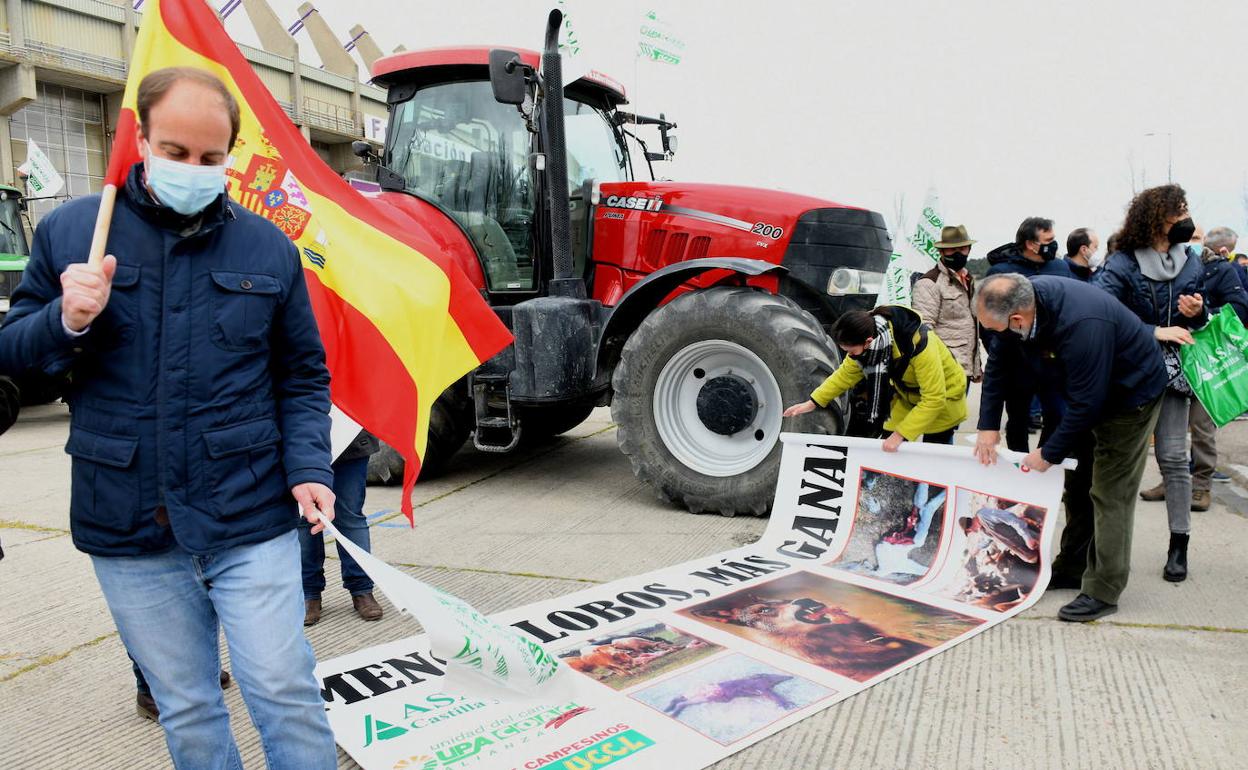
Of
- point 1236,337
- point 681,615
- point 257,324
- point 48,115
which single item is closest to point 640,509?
point 681,615

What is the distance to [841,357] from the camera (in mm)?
5355

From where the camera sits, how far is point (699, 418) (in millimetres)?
5305

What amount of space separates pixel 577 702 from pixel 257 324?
1.59 metres

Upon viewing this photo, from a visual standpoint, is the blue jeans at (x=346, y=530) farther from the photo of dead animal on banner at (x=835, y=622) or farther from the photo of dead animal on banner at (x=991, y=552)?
the photo of dead animal on banner at (x=991, y=552)

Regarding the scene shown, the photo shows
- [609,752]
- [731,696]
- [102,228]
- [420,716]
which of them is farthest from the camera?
[731,696]

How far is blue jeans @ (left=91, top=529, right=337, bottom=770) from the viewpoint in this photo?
69.7 inches

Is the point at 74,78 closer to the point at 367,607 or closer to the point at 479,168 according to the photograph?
the point at 479,168

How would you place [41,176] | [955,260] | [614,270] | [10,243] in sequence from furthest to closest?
1. [41,176]
2. [10,243]
3. [955,260]
4. [614,270]

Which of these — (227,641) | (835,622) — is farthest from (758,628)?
(227,641)

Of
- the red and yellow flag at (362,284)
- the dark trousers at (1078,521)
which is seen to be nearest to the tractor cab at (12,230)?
the red and yellow flag at (362,284)

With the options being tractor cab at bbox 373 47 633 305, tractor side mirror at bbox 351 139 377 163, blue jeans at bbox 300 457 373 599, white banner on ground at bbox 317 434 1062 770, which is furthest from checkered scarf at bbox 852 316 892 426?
tractor side mirror at bbox 351 139 377 163

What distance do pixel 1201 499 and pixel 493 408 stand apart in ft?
13.8

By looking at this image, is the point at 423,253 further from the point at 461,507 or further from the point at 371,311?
the point at 461,507

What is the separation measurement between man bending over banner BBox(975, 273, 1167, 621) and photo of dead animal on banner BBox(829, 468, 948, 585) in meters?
0.60
